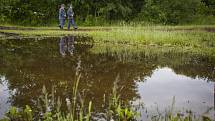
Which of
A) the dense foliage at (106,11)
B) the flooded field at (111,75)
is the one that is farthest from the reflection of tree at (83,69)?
the dense foliage at (106,11)

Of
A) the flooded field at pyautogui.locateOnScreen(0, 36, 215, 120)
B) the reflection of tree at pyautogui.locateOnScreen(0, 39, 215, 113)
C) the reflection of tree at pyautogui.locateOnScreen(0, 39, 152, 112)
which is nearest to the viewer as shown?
the flooded field at pyautogui.locateOnScreen(0, 36, 215, 120)

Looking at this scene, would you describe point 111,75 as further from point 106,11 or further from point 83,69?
→ point 106,11

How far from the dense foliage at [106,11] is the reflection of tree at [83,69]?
14221mm

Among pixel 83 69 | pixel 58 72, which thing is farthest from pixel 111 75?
pixel 58 72

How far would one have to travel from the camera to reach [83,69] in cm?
1230

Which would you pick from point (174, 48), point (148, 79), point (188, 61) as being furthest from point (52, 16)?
point (148, 79)

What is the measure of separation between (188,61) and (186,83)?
3727mm

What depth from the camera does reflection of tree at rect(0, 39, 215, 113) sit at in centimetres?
954

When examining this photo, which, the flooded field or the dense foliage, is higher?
the dense foliage

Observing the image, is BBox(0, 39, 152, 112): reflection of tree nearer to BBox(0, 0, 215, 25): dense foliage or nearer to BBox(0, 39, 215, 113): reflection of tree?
BBox(0, 39, 215, 113): reflection of tree

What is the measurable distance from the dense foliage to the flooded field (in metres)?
14.2

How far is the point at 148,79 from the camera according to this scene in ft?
36.6

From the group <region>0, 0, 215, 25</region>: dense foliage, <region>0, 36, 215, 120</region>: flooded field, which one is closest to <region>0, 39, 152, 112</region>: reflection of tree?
<region>0, 36, 215, 120</region>: flooded field

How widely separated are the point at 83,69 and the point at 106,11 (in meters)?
20.6
